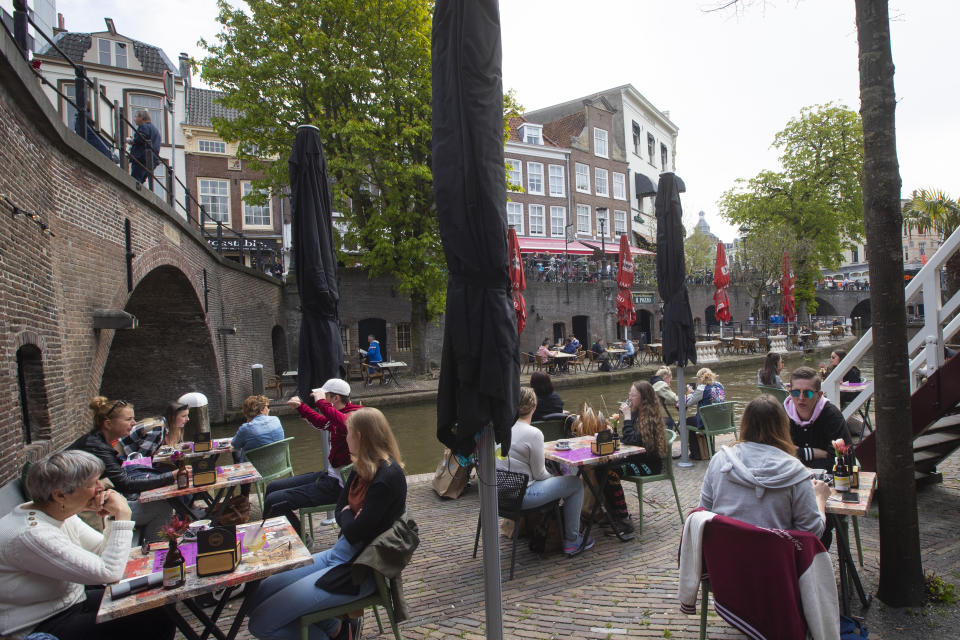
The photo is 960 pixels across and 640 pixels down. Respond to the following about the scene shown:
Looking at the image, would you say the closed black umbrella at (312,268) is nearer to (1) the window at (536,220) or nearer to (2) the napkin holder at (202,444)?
(2) the napkin holder at (202,444)

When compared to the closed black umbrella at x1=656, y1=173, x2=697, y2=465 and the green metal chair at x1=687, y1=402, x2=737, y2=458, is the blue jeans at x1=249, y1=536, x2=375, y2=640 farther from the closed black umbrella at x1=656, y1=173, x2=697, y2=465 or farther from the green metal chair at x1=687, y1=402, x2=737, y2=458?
the green metal chair at x1=687, y1=402, x2=737, y2=458

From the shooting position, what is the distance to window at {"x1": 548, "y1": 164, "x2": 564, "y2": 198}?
3117 cm

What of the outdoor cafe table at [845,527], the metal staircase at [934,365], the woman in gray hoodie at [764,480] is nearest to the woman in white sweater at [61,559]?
the woman in gray hoodie at [764,480]

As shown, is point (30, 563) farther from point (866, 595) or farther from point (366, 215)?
point (366, 215)

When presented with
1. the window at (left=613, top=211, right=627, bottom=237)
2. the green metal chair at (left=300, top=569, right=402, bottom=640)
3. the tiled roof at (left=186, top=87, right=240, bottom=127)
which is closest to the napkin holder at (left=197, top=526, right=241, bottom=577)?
the green metal chair at (left=300, top=569, right=402, bottom=640)

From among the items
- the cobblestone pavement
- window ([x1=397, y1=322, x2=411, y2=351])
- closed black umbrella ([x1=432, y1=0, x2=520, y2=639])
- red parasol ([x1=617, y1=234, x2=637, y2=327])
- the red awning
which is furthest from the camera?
the red awning

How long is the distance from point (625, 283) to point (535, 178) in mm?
17259

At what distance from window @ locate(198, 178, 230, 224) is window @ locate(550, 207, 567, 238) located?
1669 cm

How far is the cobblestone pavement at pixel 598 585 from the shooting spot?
124 inches

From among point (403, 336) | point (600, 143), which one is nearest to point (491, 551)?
point (403, 336)

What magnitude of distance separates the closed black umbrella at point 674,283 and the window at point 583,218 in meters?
26.2

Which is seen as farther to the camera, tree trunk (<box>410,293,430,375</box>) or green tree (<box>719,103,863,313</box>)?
green tree (<box>719,103,863,313</box>)

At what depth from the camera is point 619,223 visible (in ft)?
115

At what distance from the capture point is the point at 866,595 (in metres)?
3.35
